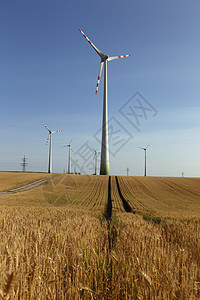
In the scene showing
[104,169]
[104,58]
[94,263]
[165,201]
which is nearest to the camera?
[94,263]

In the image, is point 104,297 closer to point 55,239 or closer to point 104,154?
point 55,239

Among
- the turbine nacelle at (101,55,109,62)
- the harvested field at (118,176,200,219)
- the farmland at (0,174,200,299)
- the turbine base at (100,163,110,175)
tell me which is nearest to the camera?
the farmland at (0,174,200,299)

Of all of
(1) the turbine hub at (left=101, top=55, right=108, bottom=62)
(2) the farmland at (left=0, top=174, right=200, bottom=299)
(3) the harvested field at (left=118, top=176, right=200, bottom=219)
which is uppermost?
(1) the turbine hub at (left=101, top=55, right=108, bottom=62)

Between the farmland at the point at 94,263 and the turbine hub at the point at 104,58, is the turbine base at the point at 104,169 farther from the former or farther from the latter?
the farmland at the point at 94,263

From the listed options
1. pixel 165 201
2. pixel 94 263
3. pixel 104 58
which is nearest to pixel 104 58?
pixel 104 58

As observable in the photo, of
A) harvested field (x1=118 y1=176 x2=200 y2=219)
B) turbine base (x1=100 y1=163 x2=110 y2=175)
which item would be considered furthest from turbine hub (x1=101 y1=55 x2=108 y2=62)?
harvested field (x1=118 y1=176 x2=200 y2=219)

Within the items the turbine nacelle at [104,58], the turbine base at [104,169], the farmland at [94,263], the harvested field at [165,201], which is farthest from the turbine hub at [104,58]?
the farmland at [94,263]

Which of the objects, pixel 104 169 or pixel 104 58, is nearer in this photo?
pixel 104 58

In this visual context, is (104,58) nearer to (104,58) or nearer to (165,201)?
(104,58)

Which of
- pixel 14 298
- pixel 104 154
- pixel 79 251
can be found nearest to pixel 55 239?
pixel 79 251

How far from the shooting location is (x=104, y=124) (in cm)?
7881

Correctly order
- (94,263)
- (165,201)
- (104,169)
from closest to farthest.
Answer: (94,263)
(165,201)
(104,169)

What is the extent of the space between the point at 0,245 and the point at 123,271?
3.01 meters

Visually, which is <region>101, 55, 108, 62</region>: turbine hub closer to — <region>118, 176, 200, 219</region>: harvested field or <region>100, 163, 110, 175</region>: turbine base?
<region>100, 163, 110, 175</region>: turbine base
